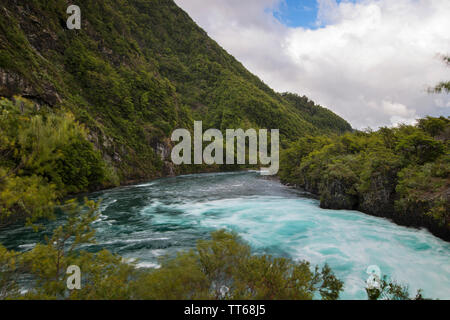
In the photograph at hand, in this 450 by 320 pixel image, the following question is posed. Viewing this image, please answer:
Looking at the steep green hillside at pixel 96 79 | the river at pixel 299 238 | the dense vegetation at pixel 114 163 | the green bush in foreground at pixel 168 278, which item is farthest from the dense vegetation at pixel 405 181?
the steep green hillside at pixel 96 79

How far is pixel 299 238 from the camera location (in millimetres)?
14109

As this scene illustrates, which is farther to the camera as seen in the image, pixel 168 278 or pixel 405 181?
pixel 405 181

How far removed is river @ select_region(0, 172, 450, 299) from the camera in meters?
9.85

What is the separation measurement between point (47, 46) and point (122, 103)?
17.2m

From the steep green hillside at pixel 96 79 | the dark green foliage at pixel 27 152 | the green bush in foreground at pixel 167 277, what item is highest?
the steep green hillside at pixel 96 79

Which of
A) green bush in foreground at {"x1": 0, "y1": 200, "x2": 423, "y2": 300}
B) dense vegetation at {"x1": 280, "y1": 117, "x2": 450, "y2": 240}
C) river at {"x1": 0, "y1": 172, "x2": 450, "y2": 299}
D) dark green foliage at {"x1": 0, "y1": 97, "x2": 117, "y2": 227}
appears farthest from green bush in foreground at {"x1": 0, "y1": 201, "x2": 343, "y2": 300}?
dense vegetation at {"x1": 280, "y1": 117, "x2": 450, "y2": 240}

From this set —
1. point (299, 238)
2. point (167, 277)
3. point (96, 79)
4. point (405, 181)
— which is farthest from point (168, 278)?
point (96, 79)

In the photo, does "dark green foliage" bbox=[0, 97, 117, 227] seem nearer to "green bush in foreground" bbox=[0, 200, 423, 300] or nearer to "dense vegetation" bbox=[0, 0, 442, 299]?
"dense vegetation" bbox=[0, 0, 442, 299]

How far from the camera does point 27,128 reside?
14.1 feet

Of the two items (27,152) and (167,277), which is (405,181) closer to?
(167,277)

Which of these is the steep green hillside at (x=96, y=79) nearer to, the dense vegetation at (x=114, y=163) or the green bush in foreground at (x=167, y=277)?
the dense vegetation at (x=114, y=163)

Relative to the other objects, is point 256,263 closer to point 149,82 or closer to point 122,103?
point 122,103

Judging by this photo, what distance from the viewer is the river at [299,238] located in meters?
9.85

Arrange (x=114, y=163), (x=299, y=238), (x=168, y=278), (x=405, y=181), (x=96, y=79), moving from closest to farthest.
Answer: (x=168, y=278) < (x=299, y=238) < (x=405, y=181) < (x=114, y=163) < (x=96, y=79)
